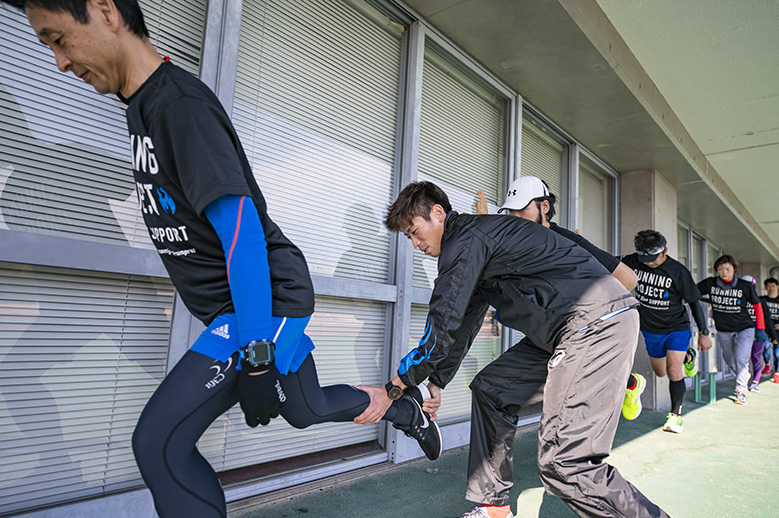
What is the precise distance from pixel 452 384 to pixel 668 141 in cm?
433

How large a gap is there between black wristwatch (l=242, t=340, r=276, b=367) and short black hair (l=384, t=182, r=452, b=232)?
1119 millimetres

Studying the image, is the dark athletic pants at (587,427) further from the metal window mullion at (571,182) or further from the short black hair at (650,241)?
the metal window mullion at (571,182)

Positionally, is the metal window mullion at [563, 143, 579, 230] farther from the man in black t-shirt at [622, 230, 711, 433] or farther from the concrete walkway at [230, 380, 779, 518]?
the concrete walkway at [230, 380, 779, 518]

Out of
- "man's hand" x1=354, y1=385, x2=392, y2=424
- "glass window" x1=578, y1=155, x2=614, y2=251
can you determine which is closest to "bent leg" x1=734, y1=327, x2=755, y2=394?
"glass window" x1=578, y1=155, x2=614, y2=251

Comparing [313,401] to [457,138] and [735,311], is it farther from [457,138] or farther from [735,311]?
[735,311]

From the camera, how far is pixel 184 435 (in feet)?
4.09

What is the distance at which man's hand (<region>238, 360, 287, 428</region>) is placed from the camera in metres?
1.22

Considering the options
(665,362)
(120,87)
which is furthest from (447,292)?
(665,362)

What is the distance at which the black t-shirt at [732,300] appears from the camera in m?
7.12

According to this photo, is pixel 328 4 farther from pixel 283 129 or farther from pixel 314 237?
pixel 314 237

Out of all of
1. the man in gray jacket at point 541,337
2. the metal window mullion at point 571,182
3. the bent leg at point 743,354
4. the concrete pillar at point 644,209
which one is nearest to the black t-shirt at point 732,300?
the bent leg at point 743,354

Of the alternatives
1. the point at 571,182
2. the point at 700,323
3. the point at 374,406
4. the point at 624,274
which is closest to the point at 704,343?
the point at 700,323

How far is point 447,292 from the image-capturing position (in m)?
1.93

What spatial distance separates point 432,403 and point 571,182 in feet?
15.5
